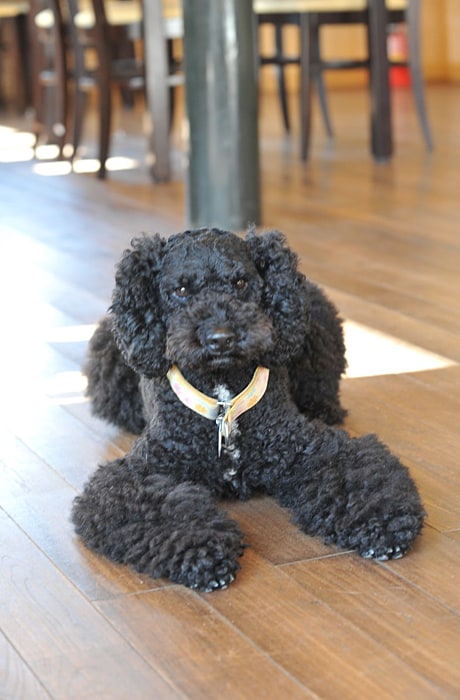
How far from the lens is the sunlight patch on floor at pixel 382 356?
2.72 metres

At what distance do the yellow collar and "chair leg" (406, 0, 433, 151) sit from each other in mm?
4312

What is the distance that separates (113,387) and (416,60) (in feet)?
13.5

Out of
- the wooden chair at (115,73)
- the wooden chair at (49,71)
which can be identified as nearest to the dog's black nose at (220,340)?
the wooden chair at (115,73)

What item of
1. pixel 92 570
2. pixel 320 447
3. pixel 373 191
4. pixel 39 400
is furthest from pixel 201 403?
pixel 373 191

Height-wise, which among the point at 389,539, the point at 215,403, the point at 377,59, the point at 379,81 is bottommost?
the point at 389,539

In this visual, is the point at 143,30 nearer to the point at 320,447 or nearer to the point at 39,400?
the point at 39,400

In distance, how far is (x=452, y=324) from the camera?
305 centimetres

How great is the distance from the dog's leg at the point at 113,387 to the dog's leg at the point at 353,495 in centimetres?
44

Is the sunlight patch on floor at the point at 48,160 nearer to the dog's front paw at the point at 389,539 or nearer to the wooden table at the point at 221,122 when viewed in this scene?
the wooden table at the point at 221,122

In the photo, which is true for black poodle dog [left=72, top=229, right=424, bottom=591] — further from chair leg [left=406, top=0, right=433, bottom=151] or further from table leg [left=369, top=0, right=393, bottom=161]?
chair leg [left=406, top=0, right=433, bottom=151]

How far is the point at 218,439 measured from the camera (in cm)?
193

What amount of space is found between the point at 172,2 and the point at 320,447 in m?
8.64

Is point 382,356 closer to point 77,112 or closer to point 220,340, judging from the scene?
point 220,340

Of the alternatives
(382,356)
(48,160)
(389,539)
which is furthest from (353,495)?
(48,160)
